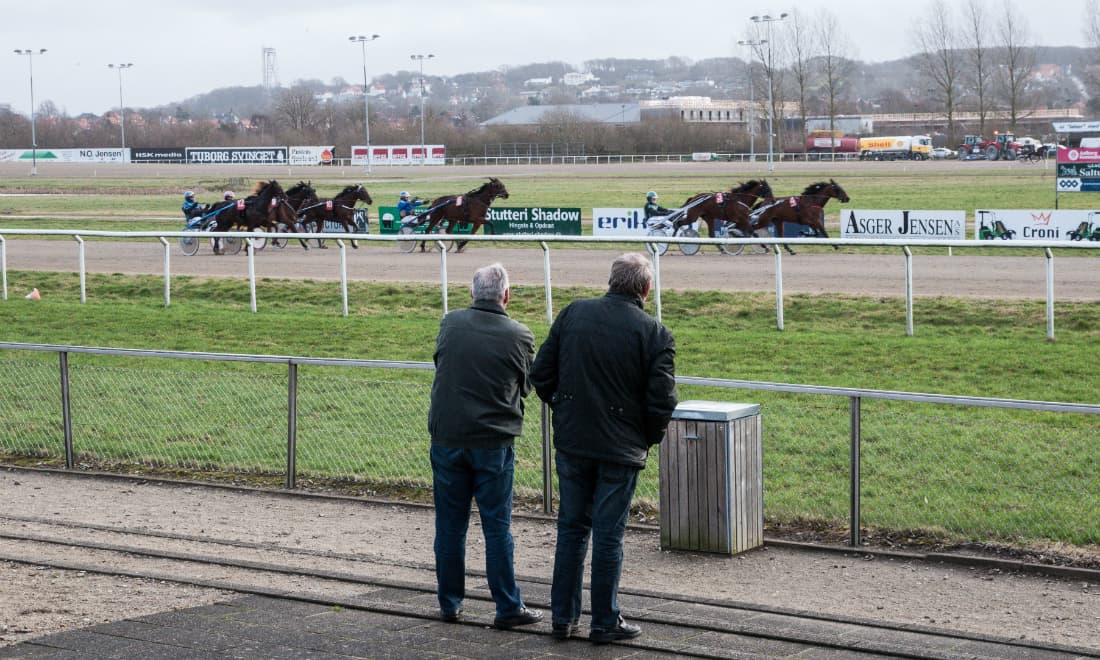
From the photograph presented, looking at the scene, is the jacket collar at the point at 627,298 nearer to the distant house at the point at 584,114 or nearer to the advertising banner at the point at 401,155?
the advertising banner at the point at 401,155

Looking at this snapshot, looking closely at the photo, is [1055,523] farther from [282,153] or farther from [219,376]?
[282,153]

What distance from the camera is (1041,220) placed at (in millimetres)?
24469

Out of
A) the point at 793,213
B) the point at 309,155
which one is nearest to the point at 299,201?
the point at 793,213

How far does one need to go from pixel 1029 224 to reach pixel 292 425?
18.4 metres

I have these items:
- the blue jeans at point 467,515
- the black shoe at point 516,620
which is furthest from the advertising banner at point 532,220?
the black shoe at point 516,620

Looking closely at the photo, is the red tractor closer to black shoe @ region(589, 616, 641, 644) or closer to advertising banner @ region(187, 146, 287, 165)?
advertising banner @ region(187, 146, 287, 165)

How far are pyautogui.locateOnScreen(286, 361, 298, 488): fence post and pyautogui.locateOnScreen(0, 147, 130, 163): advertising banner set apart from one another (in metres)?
88.6

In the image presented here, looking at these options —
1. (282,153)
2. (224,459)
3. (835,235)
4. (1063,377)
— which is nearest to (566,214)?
(835,235)

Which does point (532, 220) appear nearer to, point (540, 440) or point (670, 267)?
point (670, 267)

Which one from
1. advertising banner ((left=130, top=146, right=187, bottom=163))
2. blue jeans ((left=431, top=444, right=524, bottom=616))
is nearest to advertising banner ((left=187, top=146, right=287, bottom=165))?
advertising banner ((left=130, top=146, right=187, bottom=163))

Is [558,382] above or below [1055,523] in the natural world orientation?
above

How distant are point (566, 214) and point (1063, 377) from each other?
16.1 metres

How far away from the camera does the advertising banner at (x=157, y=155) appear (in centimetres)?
9269

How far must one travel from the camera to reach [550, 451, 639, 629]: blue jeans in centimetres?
611
